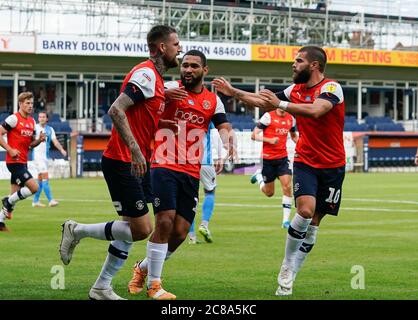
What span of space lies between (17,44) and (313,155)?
43409 millimetres

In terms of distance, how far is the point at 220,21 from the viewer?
204 feet

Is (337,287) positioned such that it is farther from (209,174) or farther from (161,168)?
(209,174)

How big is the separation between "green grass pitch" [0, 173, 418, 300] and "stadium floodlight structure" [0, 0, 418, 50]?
101 feet

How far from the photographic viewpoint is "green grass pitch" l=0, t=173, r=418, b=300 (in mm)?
11109

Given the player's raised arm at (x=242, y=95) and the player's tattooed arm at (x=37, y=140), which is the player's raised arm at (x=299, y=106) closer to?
the player's raised arm at (x=242, y=95)

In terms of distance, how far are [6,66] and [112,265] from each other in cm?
4664

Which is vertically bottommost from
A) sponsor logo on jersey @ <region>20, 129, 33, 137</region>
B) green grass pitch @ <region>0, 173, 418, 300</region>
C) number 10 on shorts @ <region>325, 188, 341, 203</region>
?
green grass pitch @ <region>0, 173, 418, 300</region>

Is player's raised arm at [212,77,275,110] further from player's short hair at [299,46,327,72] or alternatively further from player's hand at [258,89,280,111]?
player's short hair at [299,46,327,72]

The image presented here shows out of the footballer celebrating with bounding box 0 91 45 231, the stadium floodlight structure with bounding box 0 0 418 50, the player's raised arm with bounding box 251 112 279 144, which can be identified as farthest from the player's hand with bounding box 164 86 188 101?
the stadium floodlight structure with bounding box 0 0 418 50

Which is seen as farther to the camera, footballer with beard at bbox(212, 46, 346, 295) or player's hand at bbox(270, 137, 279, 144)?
player's hand at bbox(270, 137, 279, 144)

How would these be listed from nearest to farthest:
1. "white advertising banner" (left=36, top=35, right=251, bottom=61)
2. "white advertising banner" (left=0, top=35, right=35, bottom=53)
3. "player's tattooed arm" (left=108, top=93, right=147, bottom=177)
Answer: "player's tattooed arm" (left=108, top=93, right=147, bottom=177) → "white advertising banner" (left=0, top=35, right=35, bottom=53) → "white advertising banner" (left=36, top=35, right=251, bottom=61)

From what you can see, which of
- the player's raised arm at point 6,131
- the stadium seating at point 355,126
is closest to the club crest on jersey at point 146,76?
the player's raised arm at point 6,131

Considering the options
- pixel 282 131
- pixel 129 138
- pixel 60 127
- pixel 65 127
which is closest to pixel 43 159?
pixel 282 131

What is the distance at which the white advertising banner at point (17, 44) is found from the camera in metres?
52.5
